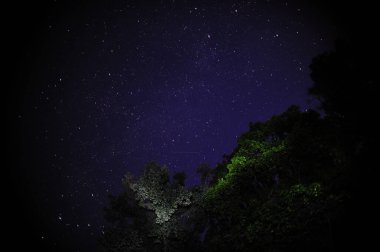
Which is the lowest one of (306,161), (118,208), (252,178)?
(306,161)

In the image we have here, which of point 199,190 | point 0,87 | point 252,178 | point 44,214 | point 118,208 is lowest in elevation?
point 252,178

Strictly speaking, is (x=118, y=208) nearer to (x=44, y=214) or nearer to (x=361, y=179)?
(x=361, y=179)

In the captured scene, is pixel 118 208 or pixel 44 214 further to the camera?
pixel 44 214

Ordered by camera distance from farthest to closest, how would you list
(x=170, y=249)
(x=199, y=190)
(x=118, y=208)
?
(x=118, y=208) → (x=199, y=190) → (x=170, y=249)

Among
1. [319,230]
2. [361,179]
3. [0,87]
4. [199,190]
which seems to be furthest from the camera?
[0,87]

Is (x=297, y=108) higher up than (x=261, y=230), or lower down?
higher up

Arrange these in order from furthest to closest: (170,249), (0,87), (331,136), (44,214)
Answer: (0,87) < (44,214) < (170,249) < (331,136)

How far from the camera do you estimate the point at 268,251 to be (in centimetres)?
1273

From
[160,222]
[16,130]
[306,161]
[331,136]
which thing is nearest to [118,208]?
[160,222]

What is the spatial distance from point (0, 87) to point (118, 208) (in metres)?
76.8

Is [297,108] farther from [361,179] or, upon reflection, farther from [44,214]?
[44,214]

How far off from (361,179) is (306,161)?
140 inches

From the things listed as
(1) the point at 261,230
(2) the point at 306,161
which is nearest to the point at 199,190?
(1) the point at 261,230

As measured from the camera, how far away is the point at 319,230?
1241 cm
